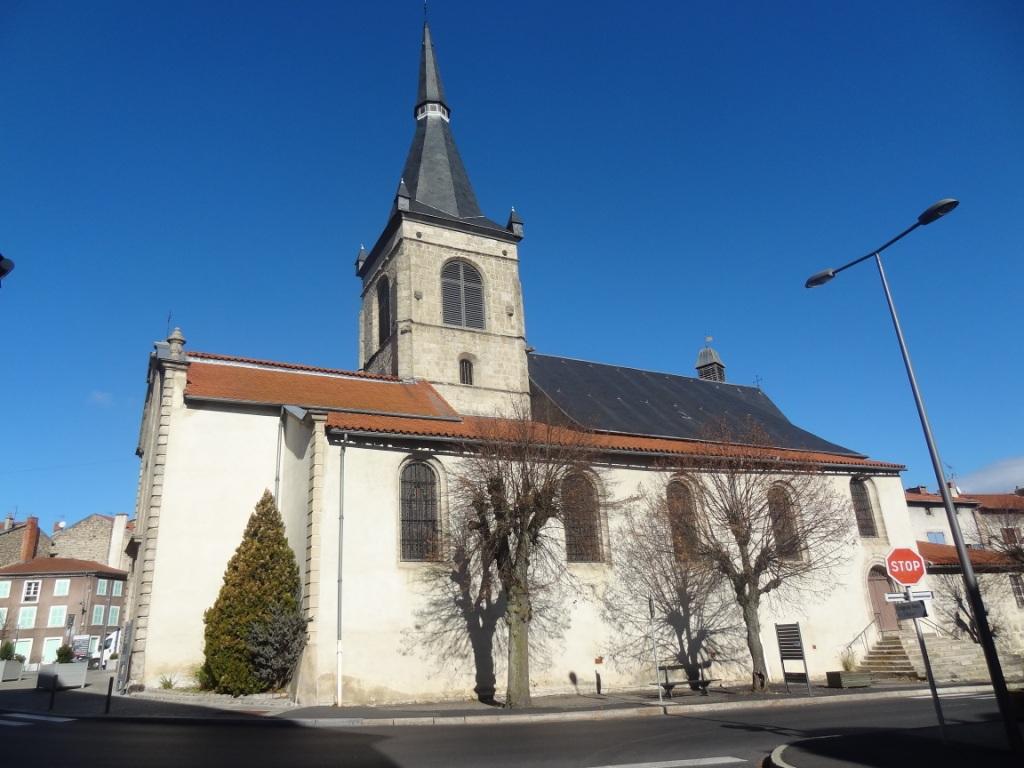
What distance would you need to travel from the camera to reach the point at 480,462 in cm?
1861

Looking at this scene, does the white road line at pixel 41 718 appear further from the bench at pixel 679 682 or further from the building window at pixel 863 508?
the building window at pixel 863 508

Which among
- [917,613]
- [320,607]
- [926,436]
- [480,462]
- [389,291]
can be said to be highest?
[389,291]

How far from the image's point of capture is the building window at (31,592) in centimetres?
4784

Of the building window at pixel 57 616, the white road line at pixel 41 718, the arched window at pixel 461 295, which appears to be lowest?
the white road line at pixel 41 718

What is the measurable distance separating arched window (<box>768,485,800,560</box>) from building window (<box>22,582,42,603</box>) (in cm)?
4897

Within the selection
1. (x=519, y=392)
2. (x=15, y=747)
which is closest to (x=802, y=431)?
(x=519, y=392)

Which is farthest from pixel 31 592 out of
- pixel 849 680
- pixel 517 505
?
pixel 849 680

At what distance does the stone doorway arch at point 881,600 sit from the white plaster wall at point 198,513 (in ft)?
69.8

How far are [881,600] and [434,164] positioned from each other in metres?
25.8

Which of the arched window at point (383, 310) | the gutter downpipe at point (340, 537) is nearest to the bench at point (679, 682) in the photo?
the gutter downpipe at point (340, 537)

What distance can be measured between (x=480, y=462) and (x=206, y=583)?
8.47m

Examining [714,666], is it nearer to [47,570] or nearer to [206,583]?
[206,583]

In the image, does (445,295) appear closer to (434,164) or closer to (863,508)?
(434,164)

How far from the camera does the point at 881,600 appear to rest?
25797 millimetres
